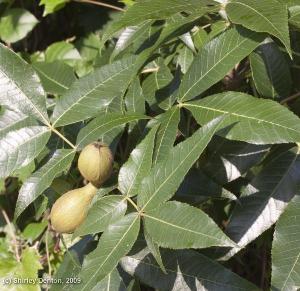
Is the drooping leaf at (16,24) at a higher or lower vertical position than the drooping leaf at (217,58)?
lower

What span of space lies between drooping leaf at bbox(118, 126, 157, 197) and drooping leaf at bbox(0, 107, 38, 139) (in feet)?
0.96

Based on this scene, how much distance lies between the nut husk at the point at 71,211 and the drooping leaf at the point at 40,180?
0.05 meters

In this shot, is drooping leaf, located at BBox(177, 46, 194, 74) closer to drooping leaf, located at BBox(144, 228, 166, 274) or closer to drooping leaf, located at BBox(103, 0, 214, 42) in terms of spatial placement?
drooping leaf, located at BBox(103, 0, 214, 42)

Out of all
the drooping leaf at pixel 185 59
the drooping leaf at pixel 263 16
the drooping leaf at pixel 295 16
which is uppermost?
the drooping leaf at pixel 263 16

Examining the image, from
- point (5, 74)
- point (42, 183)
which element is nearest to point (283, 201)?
point (42, 183)

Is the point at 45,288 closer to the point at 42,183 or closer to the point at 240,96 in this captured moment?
the point at 42,183

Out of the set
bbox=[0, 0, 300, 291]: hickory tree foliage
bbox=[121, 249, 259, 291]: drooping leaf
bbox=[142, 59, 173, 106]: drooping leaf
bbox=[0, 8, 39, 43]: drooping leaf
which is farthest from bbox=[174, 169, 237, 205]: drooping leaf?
bbox=[0, 8, 39, 43]: drooping leaf

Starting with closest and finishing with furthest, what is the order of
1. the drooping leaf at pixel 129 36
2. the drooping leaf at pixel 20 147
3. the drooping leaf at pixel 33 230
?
the drooping leaf at pixel 20 147 < the drooping leaf at pixel 129 36 < the drooping leaf at pixel 33 230

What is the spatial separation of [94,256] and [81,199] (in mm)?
171

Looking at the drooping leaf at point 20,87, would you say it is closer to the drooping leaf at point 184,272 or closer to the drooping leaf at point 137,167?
the drooping leaf at point 137,167

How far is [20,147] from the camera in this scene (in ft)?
3.69

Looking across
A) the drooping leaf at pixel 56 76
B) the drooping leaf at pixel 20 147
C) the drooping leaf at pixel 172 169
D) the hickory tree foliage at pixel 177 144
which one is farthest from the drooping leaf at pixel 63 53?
the drooping leaf at pixel 172 169

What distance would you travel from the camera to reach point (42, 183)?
3.55 ft

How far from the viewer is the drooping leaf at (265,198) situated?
3.56 ft
